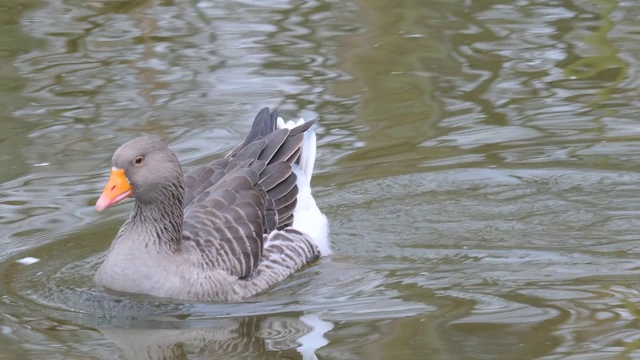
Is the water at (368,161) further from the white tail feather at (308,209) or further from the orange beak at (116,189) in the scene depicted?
the orange beak at (116,189)

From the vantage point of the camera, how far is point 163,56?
45.5ft

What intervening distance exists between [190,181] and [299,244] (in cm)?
92

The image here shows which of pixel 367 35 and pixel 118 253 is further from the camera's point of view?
pixel 367 35

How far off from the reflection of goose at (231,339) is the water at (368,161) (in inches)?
0.8

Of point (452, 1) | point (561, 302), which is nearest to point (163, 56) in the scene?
point (452, 1)

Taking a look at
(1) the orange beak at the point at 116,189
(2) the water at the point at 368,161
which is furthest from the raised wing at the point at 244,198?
(1) the orange beak at the point at 116,189

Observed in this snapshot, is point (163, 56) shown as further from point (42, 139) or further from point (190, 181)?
point (190, 181)

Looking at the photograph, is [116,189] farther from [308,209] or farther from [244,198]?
[308,209]

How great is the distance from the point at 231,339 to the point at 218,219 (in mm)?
1259

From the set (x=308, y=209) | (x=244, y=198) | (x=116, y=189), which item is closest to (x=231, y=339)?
(x=116, y=189)

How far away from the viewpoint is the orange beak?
8.29m

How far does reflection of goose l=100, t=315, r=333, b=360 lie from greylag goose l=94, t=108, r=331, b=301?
45cm

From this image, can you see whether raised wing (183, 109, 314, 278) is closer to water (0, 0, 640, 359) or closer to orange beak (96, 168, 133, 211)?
water (0, 0, 640, 359)

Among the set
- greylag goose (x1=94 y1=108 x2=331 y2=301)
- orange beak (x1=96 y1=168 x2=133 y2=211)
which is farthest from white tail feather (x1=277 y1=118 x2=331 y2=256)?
orange beak (x1=96 y1=168 x2=133 y2=211)
